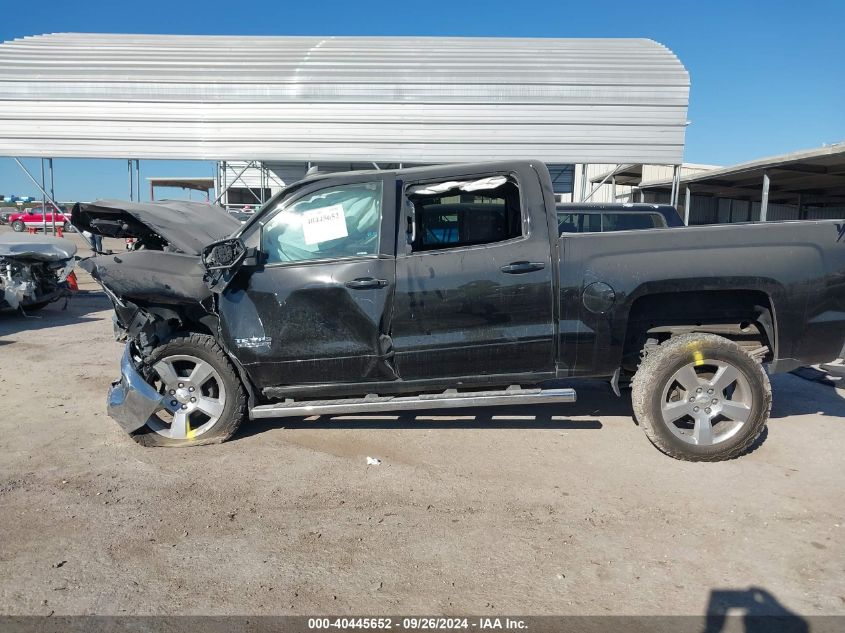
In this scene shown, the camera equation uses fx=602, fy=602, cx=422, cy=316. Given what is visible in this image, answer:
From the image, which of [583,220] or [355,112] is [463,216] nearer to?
[583,220]

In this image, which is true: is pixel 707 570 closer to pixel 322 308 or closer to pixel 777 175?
pixel 322 308

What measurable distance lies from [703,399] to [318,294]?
8.94ft

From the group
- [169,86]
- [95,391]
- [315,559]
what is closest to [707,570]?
[315,559]

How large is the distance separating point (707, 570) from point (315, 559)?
1.92 metres

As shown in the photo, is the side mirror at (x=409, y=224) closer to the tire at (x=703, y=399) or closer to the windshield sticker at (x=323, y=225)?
the windshield sticker at (x=323, y=225)

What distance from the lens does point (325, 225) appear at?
4.25 m

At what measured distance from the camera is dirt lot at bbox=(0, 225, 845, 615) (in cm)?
275

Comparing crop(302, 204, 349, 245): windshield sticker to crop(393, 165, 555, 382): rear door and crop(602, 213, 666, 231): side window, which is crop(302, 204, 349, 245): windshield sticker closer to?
crop(393, 165, 555, 382): rear door

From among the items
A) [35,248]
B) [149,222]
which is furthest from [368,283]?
[35,248]

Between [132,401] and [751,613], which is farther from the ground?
[132,401]

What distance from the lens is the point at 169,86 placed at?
12.6m

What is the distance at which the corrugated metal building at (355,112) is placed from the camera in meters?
12.4

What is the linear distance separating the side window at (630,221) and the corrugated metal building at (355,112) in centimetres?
529

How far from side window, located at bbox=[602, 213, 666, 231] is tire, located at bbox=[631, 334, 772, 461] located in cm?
340
